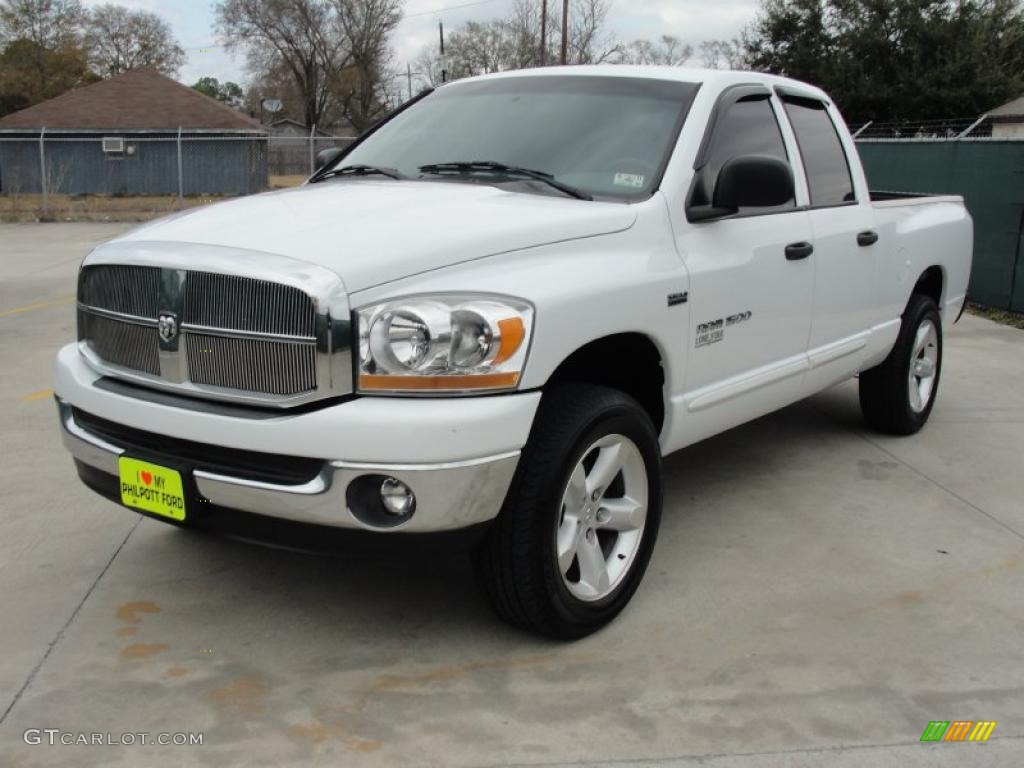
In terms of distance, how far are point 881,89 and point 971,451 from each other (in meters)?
33.6

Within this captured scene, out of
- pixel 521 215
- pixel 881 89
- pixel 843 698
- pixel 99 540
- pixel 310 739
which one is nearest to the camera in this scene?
pixel 310 739

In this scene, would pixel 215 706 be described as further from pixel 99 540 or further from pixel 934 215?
pixel 934 215

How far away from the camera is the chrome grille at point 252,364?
2984 millimetres

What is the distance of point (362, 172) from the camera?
173 inches

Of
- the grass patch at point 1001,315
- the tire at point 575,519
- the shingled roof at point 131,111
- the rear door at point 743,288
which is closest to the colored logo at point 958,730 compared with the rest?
the tire at point 575,519

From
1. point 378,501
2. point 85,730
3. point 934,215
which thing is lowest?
point 85,730

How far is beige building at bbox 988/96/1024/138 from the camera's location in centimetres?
3156

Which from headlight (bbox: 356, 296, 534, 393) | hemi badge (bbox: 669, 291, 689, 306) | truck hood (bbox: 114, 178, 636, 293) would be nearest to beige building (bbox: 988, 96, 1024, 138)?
hemi badge (bbox: 669, 291, 689, 306)

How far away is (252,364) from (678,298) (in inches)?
59.6

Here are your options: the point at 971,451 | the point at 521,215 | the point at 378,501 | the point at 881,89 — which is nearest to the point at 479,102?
the point at 521,215

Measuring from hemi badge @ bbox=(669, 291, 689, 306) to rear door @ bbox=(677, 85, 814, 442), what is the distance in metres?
0.04

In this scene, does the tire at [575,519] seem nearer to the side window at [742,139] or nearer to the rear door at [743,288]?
the rear door at [743,288]

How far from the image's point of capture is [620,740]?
9.60 ft

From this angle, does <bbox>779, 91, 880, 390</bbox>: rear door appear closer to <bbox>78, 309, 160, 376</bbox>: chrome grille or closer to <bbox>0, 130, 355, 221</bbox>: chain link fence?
<bbox>78, 309, 160, 376</bbox>: chrome grille
